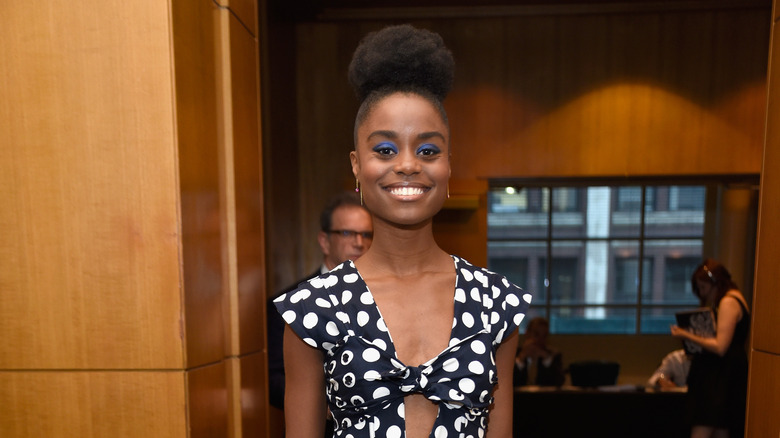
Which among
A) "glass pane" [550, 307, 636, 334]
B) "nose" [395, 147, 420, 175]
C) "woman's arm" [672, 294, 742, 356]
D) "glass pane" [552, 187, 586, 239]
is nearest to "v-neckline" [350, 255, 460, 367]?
"nose" [395, 147, 420, 175]

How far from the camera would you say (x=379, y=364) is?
110 centimetres

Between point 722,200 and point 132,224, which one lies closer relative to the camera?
point 132,224

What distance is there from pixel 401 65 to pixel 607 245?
13508 mm

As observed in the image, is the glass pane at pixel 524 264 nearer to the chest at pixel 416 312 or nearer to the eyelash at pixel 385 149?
the chest at pixel 416 312

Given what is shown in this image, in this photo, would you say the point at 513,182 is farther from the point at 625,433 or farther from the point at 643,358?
the point at 643,358

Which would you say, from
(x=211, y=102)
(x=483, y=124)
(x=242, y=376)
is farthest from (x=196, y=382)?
(x=483, y=124)

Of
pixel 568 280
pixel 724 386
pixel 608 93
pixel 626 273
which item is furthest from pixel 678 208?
pixel 724 386

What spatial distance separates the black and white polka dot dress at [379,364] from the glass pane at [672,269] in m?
12.0

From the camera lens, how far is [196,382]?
150cm

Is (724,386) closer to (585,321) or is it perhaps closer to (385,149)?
(385,149)

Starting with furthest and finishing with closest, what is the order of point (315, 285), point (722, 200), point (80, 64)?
point (722, 200) → point (80, 64) → point (315, 285)

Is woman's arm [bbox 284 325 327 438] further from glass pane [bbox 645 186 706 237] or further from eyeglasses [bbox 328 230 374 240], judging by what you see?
glass pane [bbox 645 186 706 237]

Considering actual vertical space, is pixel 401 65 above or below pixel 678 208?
above

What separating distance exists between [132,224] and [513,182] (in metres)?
3.94
